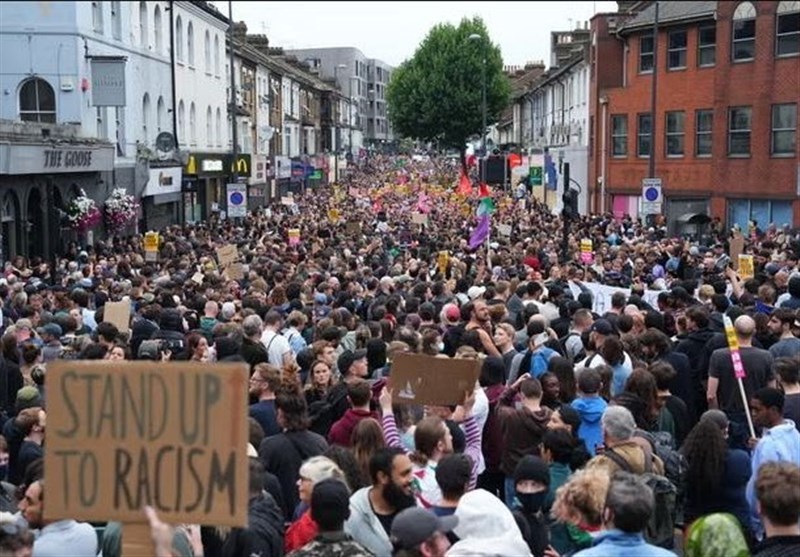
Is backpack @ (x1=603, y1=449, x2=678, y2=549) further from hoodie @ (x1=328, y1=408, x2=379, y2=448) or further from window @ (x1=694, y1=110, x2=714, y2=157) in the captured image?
window @ (x1=694, y1=110, x2=714, y2=157)

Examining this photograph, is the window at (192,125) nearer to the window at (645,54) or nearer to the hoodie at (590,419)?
the window at (645,54)

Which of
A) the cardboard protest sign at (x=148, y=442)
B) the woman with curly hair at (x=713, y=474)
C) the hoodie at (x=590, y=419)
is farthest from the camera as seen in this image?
the hoodie at (x=590, y=419)

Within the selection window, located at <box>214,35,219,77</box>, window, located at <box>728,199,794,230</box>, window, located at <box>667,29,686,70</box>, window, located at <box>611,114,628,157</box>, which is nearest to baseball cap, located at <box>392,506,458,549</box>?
window, located at <box>728,199,794,230</box>

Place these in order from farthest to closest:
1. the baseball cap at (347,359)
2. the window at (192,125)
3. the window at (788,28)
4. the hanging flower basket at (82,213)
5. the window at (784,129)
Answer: the window at (192,125), the window at (784,129), the window at (788,28), the hanging flower basket at (82,213), the baseball cap at (347,359)

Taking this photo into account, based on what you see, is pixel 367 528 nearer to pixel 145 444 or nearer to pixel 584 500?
pixel 584 500

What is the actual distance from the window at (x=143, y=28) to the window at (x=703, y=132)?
1854 cm

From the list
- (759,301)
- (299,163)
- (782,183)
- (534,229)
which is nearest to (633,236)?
(534,229)

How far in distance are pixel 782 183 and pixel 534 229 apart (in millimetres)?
9160

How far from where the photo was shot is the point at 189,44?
147 feet

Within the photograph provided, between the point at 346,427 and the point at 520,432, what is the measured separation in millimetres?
1212

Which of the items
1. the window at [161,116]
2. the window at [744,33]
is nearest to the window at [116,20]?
the window at [161,116]

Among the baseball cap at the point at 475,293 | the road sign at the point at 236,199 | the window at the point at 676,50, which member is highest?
the window at the point at 676,50

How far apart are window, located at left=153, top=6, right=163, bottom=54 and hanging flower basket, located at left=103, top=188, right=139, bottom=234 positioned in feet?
26.2

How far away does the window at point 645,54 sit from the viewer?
133 ft
